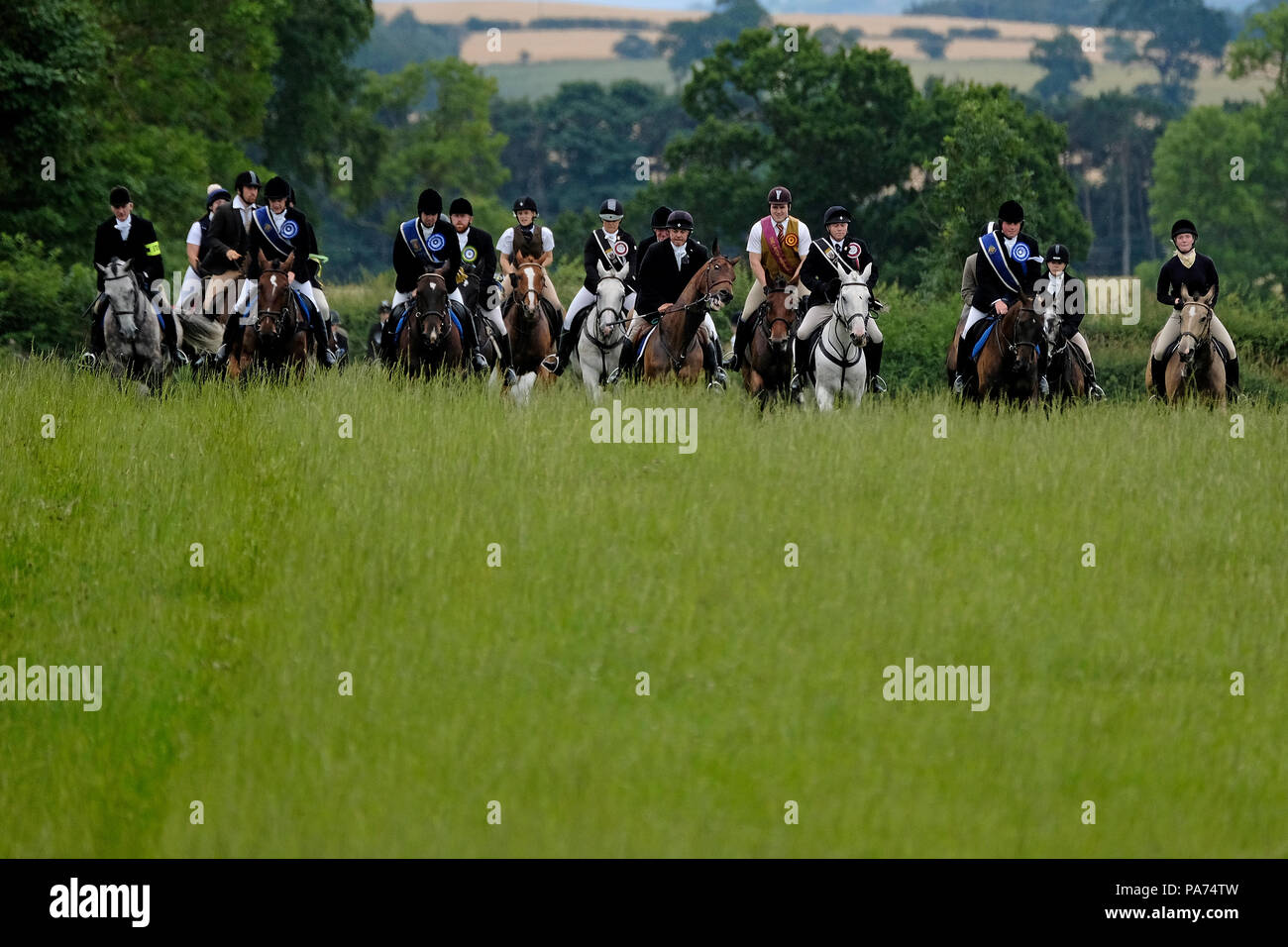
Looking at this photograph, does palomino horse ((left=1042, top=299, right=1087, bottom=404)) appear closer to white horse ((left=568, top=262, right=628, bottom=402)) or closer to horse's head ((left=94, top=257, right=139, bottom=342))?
white horse ((left=568, top=262, right=628, bottom=402))

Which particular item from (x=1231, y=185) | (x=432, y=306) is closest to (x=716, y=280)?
(x=432, y=306)

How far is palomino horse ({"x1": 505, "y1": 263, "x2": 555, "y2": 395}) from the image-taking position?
20.5 m

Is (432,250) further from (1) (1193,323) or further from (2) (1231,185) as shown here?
(2) (1231,185)

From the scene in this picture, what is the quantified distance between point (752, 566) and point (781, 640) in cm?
152

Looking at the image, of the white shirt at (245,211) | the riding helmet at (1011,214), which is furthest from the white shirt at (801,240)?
the white shirt at (245,211)

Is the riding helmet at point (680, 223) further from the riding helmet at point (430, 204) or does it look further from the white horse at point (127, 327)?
the white horse at point (127, 327)

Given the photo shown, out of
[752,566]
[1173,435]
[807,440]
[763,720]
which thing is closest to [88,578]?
[752,566]

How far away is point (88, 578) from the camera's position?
1223 centimetres

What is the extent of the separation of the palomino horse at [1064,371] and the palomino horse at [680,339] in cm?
349

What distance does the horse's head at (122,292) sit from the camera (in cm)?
2017

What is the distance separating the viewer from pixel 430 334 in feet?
62.6

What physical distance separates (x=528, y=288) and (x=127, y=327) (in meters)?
4.26
